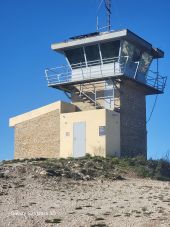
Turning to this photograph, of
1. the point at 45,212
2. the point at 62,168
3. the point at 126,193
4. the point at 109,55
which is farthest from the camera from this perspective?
the point at 109,55

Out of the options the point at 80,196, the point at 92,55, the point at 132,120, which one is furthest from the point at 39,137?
the point at 80,196

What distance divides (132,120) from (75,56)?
21.8 feet

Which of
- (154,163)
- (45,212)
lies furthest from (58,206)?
(154,163)

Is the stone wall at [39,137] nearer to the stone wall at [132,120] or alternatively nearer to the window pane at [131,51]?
the stone wall at [132,120]

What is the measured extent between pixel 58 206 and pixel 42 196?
7.04ft

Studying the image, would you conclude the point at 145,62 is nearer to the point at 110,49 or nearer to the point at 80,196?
the point at 110,49

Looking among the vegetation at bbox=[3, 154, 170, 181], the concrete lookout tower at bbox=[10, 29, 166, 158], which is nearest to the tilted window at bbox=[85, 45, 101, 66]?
the concrete lookout tower at bbox=[10, 29, 166, 158]

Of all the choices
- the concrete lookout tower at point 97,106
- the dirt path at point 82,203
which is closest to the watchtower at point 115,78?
the concrete lookout tower at point 97,106

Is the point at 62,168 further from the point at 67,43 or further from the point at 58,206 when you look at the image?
the point at 67,43

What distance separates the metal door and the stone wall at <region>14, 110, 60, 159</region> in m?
1.51

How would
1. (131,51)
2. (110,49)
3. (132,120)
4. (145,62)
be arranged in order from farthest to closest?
(145,62), (131,51), (132,120), (110,49)

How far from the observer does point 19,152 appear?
42.2 meters

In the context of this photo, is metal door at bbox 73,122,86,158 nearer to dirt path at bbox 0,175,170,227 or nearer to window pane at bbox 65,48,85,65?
window pane at bbox 65,48,85,65

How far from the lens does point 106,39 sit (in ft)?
129
